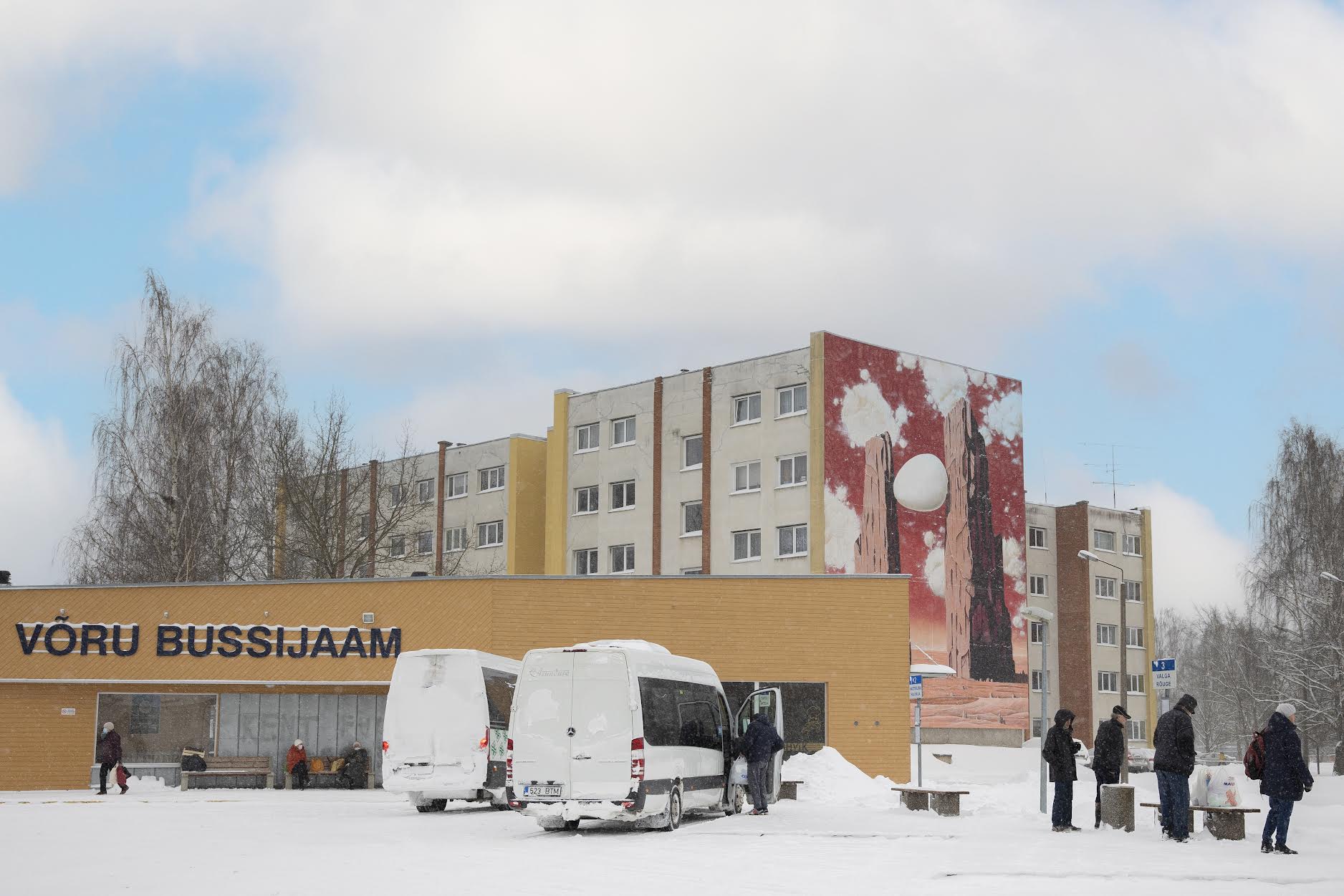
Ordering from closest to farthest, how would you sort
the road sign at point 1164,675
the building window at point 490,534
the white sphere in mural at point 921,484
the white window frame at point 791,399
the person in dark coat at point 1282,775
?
the person in dark coat at point 1282,775, the road sign at point 1164,675, the white window frame at point 791,399, the white sphere in mural at point 921,484, the building window at point 490,534

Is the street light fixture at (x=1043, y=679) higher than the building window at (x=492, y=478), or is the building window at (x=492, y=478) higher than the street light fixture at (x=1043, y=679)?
the building window at (x=492, y=478)

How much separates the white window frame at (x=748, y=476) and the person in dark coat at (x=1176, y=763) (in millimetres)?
33648

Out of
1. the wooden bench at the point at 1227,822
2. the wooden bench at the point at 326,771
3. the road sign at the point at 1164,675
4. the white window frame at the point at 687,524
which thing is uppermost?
the white window frame at the point at 687,524

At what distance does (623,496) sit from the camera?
5491 centimetres

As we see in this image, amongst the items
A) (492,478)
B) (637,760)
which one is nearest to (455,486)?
(492,478)

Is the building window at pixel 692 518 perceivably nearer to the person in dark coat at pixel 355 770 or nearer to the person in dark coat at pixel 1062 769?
the person in dark coat at pixel 355 770

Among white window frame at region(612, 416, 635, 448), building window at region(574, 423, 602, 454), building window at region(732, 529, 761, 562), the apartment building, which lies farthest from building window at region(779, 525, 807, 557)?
the apartment building

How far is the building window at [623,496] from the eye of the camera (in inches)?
2152

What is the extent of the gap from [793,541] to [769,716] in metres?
26.1

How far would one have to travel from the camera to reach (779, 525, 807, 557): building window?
4841cm

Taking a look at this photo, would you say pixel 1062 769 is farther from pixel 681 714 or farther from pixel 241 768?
pixel 241 768

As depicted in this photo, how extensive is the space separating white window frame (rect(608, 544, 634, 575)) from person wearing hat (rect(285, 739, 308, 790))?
24675 mm

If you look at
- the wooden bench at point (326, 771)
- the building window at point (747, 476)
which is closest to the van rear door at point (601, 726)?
the wooden bench at point (326, 771)

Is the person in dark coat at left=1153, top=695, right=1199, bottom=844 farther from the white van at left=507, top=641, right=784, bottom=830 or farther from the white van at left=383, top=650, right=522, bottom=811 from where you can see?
the white van at left=383, top=650, right=522, bottom=811
